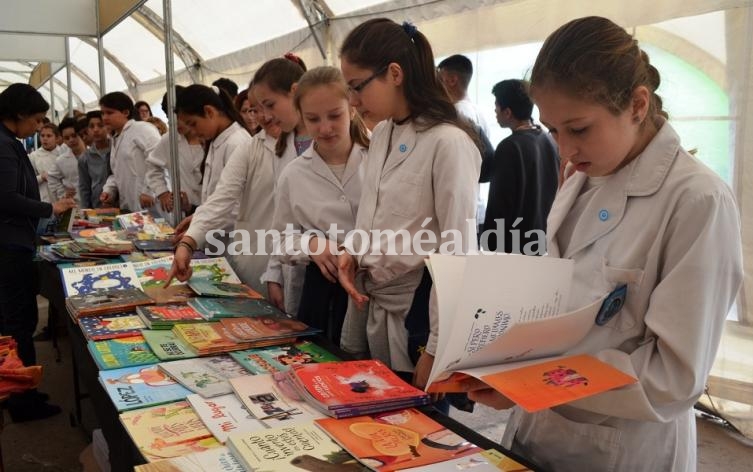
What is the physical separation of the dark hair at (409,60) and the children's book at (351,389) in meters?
0.63

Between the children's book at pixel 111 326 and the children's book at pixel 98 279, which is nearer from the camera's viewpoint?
the children's book at pixel 111 326

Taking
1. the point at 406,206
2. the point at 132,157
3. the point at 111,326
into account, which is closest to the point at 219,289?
the point at 111,326

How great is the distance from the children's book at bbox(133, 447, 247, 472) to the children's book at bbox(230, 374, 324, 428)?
12 centimetres

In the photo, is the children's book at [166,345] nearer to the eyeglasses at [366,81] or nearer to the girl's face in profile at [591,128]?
the eyeglasses at [366,81]

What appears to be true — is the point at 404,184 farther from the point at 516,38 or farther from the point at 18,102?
the point at 516,38

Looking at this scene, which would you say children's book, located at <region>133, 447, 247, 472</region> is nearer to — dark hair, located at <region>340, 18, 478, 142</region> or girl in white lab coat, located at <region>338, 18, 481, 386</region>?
girl in white lab coat, located at <region>338, 18, 481, 386</region>

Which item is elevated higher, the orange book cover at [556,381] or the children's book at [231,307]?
the orange book cover at [556,381]

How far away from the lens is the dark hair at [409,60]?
1442mm

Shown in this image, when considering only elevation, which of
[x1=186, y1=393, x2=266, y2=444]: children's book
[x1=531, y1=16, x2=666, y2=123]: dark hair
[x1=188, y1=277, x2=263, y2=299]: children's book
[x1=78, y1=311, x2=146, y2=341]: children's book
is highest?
[x1=531, y1=16, x2=666, y2=123]: dark hair

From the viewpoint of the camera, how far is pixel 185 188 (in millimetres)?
3793

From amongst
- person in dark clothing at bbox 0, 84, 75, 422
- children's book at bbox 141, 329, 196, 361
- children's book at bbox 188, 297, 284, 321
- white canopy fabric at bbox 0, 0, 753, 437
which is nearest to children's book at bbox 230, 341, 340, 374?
children's book at bbox 141, 329, 196, 361

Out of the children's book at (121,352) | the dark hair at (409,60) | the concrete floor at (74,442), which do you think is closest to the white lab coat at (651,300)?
the dark hair at (409,60)

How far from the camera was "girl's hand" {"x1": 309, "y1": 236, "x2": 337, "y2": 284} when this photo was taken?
1.55 meters

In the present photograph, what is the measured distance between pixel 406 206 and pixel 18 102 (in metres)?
2.40
